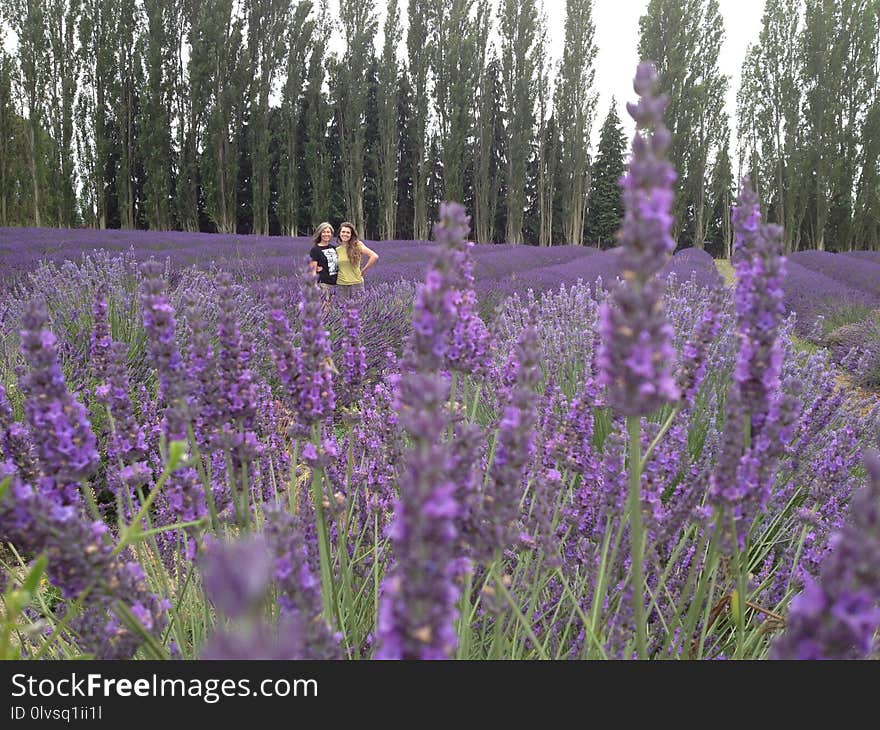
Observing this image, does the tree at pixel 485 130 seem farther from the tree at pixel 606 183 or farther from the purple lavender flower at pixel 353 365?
the purple lavender flower at pixel 353 365

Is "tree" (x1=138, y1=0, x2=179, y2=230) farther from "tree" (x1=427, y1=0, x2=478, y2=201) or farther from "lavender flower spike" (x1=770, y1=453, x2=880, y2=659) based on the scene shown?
"lavender flower spike" (x1=770, y1=453, x2=880, y2=659)

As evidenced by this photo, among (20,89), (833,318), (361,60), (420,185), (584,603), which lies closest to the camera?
(584,603)

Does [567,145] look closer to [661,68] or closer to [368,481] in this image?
[661,68]

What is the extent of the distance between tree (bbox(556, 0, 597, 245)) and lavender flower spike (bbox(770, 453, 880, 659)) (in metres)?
33.2

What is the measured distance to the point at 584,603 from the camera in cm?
166

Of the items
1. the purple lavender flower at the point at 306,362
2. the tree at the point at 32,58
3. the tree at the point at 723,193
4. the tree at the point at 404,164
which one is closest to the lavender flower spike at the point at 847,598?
the purple lavender flower at the point at 306,362

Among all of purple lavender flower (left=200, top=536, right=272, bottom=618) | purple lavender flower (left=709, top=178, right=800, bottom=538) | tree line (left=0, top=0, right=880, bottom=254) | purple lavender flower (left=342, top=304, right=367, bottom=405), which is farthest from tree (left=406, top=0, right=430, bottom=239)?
purple lavender flower (left=200, top=536, right=272, bottom=618)

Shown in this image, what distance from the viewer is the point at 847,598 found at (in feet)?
1.68

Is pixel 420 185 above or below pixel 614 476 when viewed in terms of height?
above

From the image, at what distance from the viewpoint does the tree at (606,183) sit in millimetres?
→ 40000

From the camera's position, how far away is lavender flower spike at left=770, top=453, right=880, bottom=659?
1.58 ft

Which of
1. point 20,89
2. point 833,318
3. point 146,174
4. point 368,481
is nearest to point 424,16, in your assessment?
point 146,174

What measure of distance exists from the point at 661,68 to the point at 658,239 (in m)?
29.9

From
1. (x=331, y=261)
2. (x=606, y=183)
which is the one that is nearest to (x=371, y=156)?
(x=606, y=183)
